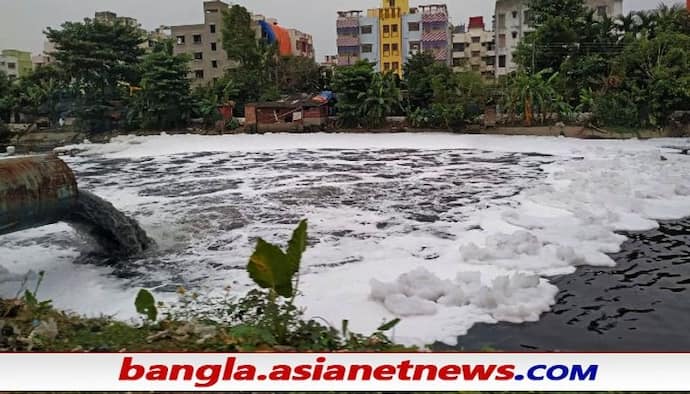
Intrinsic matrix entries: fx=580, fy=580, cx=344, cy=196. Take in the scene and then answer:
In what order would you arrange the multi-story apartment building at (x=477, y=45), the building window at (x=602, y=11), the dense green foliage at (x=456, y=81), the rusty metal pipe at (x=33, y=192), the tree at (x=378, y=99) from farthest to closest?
the multi-story apartment building at (x=477, y=45) < the building window at (x=602, y=11) < the tree at (x=378, y=99) < the dense green foliage at (x=456, y=81) < the rusty metal pipe at (x=33, y=192)

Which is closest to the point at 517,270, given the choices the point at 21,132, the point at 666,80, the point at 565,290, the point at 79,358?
the point at 565,290

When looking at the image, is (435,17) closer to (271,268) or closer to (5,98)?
(5,98)

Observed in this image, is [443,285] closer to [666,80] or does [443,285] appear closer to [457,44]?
[666,80]

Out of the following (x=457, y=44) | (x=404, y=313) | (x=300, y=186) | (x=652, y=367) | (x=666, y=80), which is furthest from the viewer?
(x=457, y=44)

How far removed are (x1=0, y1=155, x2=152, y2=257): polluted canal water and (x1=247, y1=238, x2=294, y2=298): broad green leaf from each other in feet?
6.25

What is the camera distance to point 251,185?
7.63 metres

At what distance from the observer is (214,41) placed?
14727 millimetres

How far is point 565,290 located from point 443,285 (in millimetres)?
710

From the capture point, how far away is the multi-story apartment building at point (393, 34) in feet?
29.7

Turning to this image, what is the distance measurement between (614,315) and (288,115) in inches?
479

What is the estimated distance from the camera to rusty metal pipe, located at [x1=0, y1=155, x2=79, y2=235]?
332 centimetres

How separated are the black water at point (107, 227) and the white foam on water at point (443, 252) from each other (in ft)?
0.89

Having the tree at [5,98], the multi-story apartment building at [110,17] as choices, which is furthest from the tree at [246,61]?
the tree at [5,98]

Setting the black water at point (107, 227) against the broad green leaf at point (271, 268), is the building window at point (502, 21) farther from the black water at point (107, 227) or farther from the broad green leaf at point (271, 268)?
the broad green leaf at point (271, 268)
